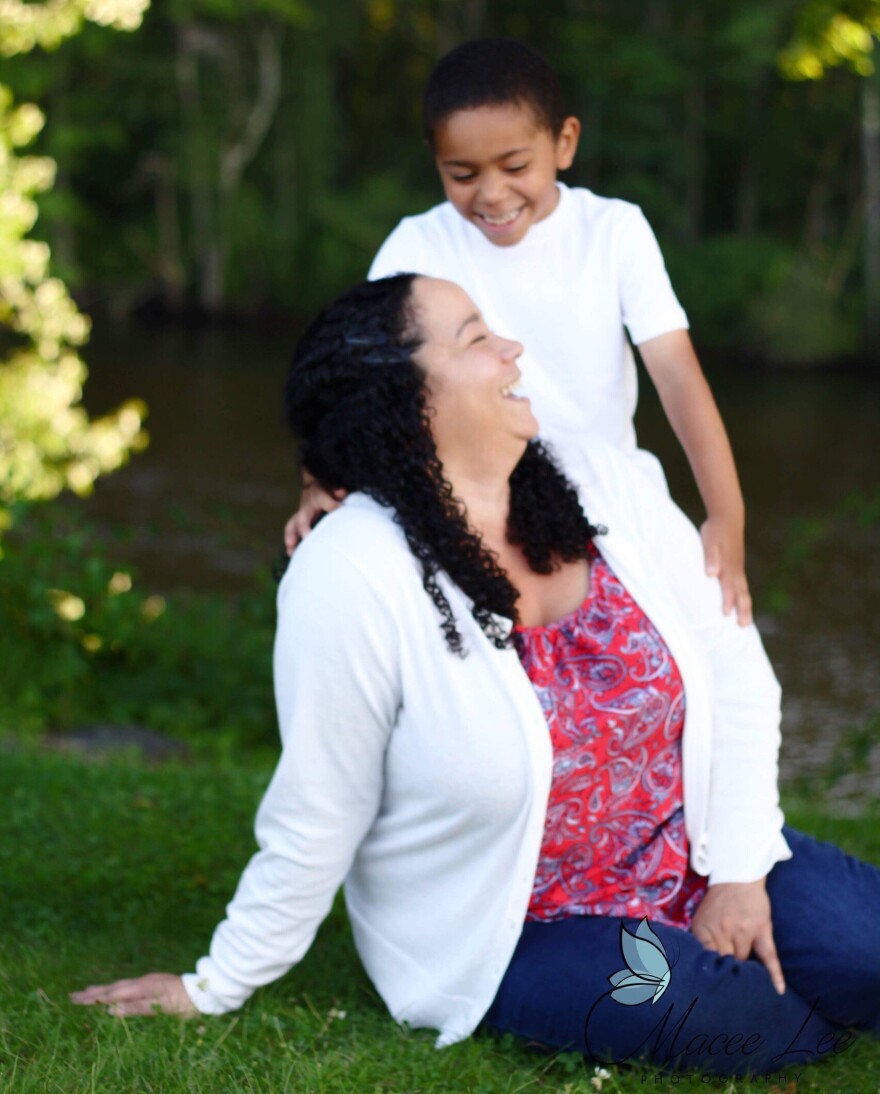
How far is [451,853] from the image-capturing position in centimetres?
218

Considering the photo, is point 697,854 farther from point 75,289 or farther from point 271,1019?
point 75,289

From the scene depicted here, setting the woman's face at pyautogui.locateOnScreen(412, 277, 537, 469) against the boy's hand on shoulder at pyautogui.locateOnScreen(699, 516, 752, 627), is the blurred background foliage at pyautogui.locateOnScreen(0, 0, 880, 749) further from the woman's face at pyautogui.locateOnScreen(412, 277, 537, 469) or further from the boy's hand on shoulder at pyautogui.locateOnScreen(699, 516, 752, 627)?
the woman's face at pyautogui.locateOnScreen(412, 277, 537, 469)

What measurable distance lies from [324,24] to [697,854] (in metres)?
23.8

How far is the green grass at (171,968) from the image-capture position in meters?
2.10

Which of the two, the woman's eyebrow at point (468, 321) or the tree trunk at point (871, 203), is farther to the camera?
the tree trunk at point (871, 203)

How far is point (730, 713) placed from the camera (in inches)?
94.7

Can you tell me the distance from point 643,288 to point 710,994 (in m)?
1.45

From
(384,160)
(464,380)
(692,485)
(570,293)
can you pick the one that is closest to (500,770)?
(464,380)

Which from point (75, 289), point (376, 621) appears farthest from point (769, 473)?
point (75, 289)

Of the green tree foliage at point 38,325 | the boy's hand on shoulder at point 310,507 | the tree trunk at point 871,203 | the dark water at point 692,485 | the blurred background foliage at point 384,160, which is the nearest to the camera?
the boy's hand on shoulder at point 310,507

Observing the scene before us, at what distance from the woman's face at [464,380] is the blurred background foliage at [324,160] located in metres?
19.4

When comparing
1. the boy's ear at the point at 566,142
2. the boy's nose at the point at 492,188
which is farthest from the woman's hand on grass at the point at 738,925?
the boy's ear at the point at 566,142

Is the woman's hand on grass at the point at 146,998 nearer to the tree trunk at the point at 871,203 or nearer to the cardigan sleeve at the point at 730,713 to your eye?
the cardigan sleeve at the point at 730,713

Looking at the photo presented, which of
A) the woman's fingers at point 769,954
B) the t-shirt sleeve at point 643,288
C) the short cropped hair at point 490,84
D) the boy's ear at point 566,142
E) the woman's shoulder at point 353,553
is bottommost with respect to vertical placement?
the woman's fingers at point 769,954
